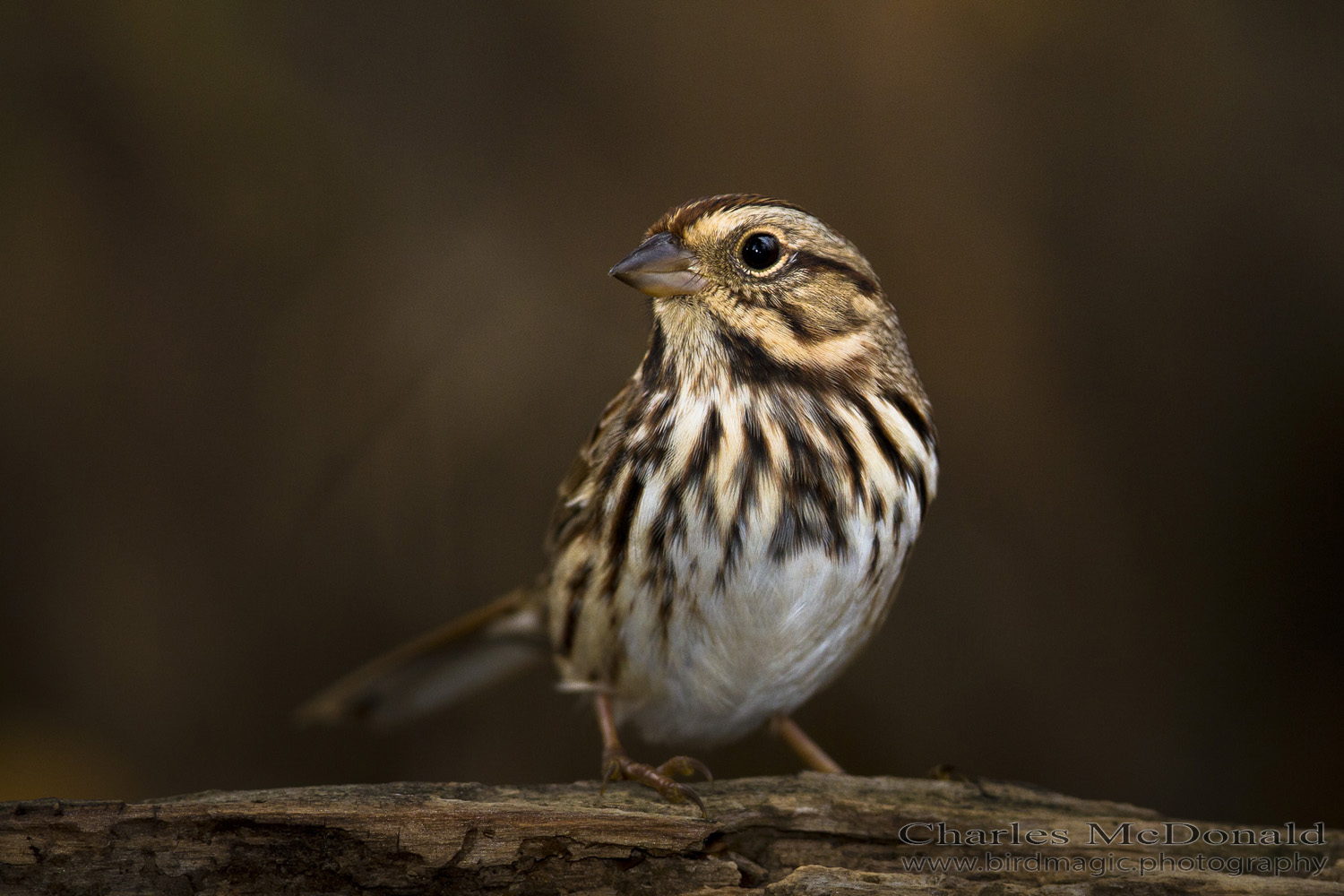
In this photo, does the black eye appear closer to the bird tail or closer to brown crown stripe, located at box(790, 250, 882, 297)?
brown crown stripe, located at box(790, 250, 882, 297)

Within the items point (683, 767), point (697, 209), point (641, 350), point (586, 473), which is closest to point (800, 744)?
point (683, 767)

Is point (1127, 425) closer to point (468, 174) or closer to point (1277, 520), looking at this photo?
point (1277, 520)

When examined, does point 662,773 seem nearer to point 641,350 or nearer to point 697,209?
point 697,209

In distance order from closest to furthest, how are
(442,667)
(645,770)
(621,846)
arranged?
(621,846), (645,770), (442,667)

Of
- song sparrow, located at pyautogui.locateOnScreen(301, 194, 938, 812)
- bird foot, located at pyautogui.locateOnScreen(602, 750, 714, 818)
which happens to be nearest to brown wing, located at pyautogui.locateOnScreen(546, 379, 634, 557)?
song sparrow, located at pyautogui.locateOnScreen(301, 194, 938, 812)

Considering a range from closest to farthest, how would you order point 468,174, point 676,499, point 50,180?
point 676,499, point 50,180, point 468,174

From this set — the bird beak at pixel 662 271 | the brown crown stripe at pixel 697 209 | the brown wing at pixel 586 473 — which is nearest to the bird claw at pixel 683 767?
the brown wing at pixel 586 473

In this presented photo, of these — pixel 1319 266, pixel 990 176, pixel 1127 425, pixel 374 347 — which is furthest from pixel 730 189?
pixel 1319 266
